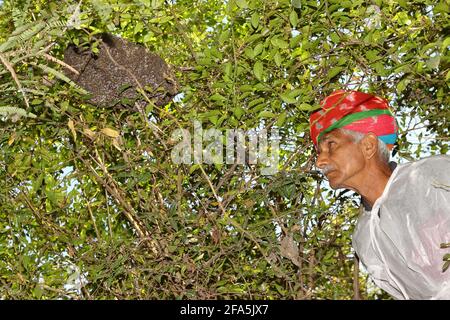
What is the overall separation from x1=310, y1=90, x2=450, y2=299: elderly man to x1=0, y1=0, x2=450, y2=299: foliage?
0.15m

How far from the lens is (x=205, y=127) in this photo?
11.8ft

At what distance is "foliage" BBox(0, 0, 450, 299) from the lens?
3160 mm

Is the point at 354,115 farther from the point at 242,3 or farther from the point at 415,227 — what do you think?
the point at 242,3

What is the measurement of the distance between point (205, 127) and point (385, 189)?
0.87 meters

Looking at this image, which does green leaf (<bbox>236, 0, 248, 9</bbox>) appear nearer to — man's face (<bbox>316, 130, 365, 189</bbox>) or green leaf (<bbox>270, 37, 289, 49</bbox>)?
green leaf (<bbox>270, 37, 289, 49</bbox>)

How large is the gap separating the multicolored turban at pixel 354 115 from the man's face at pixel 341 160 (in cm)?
4

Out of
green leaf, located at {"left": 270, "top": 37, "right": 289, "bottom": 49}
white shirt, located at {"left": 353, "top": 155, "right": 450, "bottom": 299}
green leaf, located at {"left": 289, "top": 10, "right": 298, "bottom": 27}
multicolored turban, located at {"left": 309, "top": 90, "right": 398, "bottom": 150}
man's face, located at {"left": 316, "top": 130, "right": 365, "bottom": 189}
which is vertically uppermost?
green leaf, located at {"left": 289, "top": 10, "right": 298, "bottom": 27}

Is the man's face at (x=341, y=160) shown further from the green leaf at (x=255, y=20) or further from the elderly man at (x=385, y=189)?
the green leaf at (x=255, y=20)

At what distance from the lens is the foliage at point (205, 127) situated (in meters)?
3.16

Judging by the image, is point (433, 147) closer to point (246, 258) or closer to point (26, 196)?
point (246, 258)
